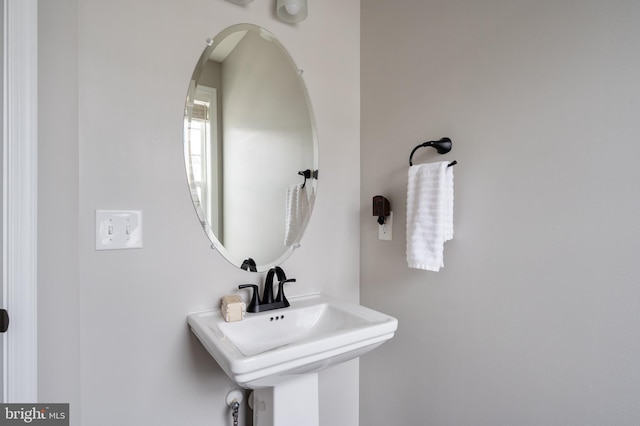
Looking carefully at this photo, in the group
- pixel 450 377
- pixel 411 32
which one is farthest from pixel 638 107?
pixel 450 377

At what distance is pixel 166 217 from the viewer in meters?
1.09

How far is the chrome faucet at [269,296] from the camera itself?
120 cm

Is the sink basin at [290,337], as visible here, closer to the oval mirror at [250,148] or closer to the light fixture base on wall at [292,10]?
the oval mirror at [250,148]

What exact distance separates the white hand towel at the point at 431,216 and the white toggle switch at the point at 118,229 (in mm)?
987

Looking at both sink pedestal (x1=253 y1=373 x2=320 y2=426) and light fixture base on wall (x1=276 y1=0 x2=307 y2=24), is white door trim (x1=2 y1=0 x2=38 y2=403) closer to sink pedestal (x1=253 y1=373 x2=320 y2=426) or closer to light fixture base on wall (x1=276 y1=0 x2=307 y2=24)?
sink pedestal (x1=253 y1=373 x2=320 y2=426)

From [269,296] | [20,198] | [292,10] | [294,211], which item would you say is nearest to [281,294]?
[269,296]

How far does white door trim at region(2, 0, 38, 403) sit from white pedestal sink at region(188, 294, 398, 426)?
17.1 inches

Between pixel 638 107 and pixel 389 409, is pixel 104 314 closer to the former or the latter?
pixel 389 409

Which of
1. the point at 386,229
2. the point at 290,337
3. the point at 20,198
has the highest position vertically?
the point at 20,198

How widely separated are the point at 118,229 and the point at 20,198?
26 cm

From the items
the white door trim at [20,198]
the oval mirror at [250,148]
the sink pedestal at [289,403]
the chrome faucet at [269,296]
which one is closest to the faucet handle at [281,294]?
the chrome faucet at [269,296]

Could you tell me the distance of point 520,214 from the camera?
3.17 ft

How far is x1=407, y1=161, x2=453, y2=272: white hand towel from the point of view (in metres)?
1.09

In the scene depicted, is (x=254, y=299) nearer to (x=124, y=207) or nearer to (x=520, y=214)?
(x=124, y=207)
